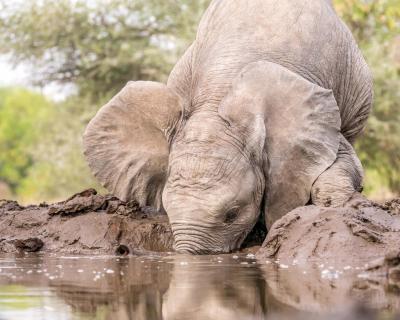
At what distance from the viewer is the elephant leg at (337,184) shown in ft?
33.0

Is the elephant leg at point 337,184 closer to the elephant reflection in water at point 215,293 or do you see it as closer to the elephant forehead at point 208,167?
the elephant forehead at point 208,167

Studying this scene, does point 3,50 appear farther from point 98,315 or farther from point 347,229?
point 98,315

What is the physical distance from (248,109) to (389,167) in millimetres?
16345

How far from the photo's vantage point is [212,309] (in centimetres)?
557

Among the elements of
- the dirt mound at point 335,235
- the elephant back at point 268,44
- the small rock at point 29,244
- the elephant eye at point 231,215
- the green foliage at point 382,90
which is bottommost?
the green foliage at point 382,90

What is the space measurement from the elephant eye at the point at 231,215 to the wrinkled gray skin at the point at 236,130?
11 millimetres

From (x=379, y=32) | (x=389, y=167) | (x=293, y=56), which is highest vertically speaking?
(x=293, y=56)

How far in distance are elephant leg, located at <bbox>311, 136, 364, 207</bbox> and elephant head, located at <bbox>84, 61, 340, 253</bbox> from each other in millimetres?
79

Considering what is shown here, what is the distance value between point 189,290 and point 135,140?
14.5 ft

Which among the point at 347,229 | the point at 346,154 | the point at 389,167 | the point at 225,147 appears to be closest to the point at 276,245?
the point at 347,229

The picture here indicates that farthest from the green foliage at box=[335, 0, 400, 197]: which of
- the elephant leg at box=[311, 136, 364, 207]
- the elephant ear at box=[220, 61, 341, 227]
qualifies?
the elephant ear at box=[220, 61, 341, 227]

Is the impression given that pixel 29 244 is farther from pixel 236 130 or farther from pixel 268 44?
pixel 268 44

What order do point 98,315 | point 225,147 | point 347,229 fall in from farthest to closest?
point 225,147
point 347,229
point 98,315

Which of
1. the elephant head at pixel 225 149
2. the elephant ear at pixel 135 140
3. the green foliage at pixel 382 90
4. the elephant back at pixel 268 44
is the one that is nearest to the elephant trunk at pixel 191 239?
the elephant head at pixel 225 149
